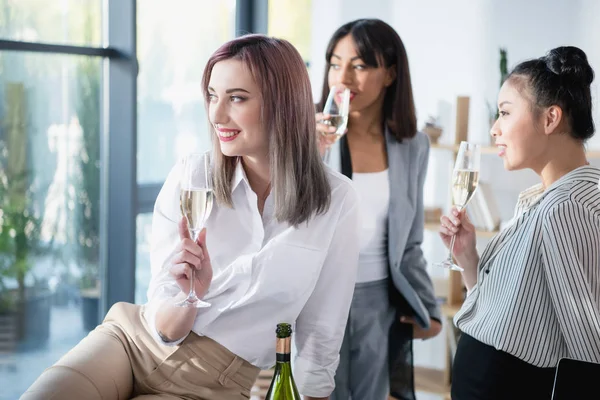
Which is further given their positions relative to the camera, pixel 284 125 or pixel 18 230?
pixel 18 230

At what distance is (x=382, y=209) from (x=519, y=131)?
0.80m

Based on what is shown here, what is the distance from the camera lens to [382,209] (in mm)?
2645

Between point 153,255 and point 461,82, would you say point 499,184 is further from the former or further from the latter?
point 153,255

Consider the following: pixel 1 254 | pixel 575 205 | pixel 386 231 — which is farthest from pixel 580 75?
pixel 1 254

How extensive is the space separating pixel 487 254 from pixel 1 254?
8.00 ft

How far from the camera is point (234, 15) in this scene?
500 cm

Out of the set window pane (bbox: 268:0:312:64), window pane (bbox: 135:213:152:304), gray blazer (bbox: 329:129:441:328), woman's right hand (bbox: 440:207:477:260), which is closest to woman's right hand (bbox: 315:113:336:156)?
gray blazer (bbox: 329:129:441:328)

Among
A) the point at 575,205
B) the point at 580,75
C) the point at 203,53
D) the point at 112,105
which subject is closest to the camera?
the point at 575,205

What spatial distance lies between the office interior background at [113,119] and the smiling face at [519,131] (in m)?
1.67

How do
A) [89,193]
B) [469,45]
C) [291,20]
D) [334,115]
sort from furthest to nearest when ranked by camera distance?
[291,20] → [469,45] → [89,193] → [334,115]

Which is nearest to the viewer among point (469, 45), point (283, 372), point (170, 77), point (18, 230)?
point (283, 372)

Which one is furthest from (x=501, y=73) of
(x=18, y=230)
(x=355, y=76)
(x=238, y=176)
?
(x=18, y=230)

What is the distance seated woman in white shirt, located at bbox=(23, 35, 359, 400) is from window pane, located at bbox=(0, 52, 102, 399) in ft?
6.01

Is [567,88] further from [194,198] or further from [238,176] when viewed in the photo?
[194,198]
